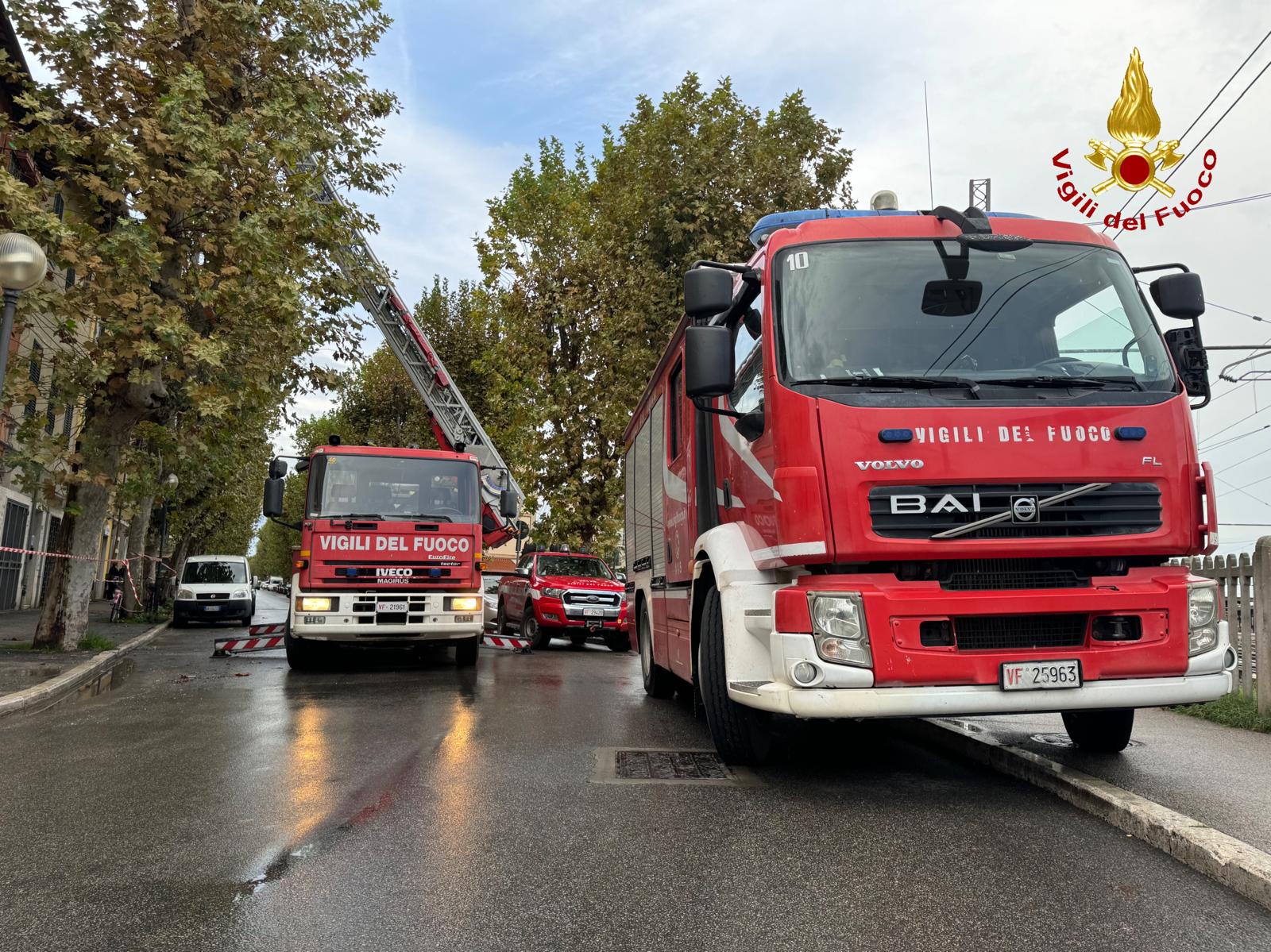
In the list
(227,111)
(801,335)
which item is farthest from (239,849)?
(227,111)

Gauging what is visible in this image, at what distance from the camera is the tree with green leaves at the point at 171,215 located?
12.2m

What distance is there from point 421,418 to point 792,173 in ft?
68.7

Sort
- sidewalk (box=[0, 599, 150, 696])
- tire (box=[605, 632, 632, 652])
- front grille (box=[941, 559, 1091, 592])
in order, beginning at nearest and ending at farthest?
1. front grille (box=[941, 559, 1091, 592])
2. sidewalk (box=[0, 599, 150, 696])
3. tire (box=[605, 632, 632, 652])

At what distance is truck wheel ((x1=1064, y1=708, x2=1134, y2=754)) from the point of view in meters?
5.70

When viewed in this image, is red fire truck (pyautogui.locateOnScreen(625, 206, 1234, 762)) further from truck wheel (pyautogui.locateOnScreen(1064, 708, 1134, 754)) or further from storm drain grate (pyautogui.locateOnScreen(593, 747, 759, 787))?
storm drain grate (pyautogui.locateOnScreen(593, 747, 759, 787))

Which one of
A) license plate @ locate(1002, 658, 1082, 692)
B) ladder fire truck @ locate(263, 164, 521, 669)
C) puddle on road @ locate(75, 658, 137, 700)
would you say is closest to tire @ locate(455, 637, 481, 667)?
ladder fire truck @ locate(263, 164, 521, 669)

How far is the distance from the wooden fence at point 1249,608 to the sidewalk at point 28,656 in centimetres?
1021

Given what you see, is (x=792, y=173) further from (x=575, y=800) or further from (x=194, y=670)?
(x=575, y=800)

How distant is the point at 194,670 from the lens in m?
12.5

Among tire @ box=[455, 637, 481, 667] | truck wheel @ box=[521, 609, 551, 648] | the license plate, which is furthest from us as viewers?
truck wheel @ box=[521, 609, 551, 648]

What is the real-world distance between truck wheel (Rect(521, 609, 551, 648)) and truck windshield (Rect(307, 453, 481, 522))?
556 cm

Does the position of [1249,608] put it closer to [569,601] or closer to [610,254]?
[569,601]

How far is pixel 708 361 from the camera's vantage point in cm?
523

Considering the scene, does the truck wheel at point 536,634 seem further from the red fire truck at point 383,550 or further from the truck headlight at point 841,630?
the truck headlight at point 841,630
